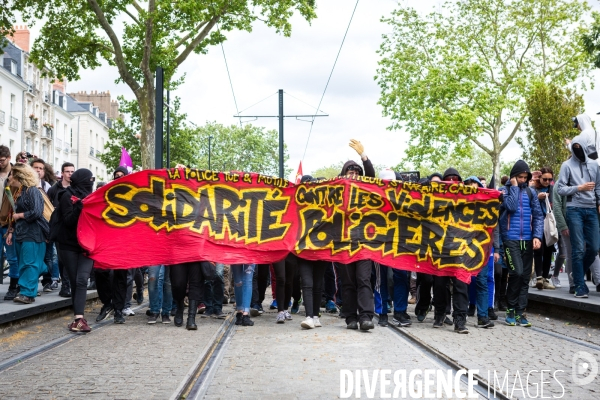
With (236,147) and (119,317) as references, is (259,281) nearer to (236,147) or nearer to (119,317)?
(119,317)

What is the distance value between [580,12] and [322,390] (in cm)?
3946

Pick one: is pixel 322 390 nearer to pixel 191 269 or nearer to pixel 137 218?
pixel 191 269

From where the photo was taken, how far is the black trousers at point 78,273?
31.9 feet

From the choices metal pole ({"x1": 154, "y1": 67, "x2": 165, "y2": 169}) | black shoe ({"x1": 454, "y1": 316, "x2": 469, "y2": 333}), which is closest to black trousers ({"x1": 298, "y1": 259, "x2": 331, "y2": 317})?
black shoe ({"x1": 454, "y1": 316, "x2": 469, "y2": 333})

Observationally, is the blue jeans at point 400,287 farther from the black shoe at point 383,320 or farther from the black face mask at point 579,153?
the black face mask at point 579,153

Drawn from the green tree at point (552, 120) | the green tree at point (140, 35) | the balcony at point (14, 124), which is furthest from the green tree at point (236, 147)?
the green tree at point (140, 35)

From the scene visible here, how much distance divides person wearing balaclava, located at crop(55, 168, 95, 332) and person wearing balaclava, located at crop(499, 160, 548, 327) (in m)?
5.84

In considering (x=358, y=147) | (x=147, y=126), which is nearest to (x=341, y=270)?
(x=358, y=147)

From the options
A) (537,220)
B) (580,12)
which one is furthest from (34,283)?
Answer: (580,12)

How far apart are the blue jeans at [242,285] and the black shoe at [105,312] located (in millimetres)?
1971

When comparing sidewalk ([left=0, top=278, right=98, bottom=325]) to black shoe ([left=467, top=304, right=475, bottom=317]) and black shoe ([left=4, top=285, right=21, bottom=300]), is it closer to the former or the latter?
black shoe ([left=4, top=285, right=21, bottom=300])

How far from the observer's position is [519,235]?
10.4 m

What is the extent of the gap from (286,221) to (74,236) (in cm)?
304

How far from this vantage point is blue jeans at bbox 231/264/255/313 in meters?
10.7
